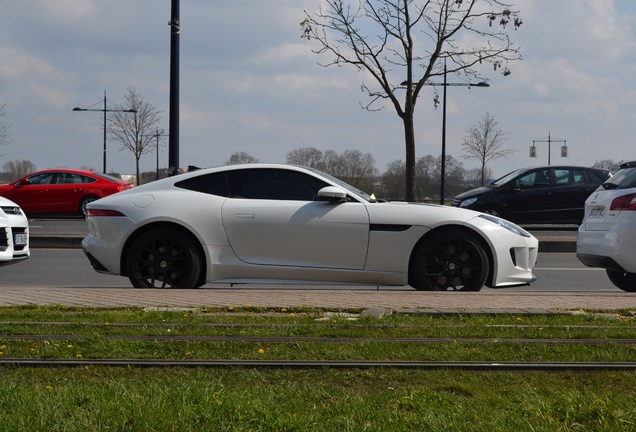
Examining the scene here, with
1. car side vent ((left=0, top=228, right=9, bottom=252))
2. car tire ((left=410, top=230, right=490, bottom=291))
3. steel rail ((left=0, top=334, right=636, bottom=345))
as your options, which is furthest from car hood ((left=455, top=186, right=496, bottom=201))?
steel rail ((left=0, top=334, right=636, bottom=345))

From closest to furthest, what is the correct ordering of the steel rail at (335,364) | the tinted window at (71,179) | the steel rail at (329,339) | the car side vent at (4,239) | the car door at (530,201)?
the steel rail at (335,364)
the steel rail at (329,339)
the car side vent at (4,239)
the car door at (530,201)
the tinted window at (71,179)

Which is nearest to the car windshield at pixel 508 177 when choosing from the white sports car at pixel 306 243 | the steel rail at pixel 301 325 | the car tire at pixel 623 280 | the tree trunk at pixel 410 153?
the tree trunk at pixel 410 153

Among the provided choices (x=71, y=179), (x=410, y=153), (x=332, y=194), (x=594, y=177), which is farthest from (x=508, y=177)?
(x=332, y=194)

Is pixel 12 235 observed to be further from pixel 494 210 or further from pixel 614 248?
pixel 494 210

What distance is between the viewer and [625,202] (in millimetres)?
10062

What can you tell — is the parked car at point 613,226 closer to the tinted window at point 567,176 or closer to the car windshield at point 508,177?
the tinted window at point 567,176

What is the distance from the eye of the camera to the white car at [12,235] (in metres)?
10.5

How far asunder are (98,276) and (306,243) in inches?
174

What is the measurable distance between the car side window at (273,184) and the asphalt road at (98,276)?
156cm

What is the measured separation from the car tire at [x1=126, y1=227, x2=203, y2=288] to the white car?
1640 millimetres

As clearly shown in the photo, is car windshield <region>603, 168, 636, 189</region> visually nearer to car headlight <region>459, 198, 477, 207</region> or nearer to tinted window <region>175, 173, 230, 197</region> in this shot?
tinted window <region>175, 173, 230, 197</region>

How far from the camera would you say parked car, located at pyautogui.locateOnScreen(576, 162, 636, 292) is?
9.93m

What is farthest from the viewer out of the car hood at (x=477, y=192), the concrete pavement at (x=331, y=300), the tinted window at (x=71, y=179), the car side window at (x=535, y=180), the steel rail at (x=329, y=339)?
the tinted window at (x=71, y=179)

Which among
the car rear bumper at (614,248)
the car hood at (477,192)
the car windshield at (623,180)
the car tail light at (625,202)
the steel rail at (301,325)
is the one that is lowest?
the steel rail at (301,325)
